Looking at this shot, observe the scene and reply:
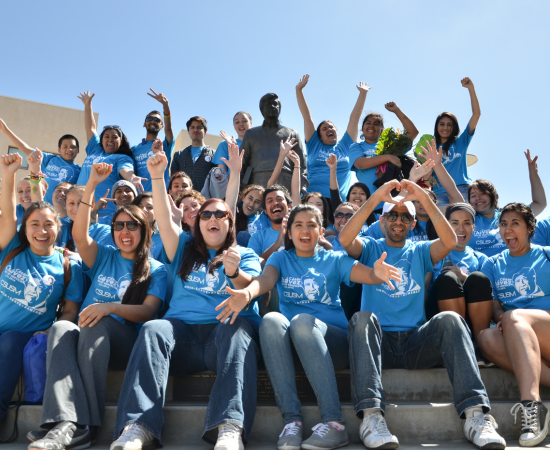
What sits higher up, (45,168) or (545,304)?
(45,168)

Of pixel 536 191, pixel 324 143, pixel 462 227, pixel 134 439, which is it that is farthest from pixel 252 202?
pixel 536 191

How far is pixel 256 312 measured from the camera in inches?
137

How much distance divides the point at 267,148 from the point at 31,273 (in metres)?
4.09

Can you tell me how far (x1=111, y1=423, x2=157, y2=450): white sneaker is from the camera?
102 inches

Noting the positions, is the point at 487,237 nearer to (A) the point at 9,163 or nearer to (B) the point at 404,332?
(B) the point at 404,332

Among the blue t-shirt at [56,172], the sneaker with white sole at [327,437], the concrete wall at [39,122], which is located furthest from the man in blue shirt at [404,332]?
the concrete wall at [39,122]

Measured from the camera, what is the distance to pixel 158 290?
3.57 meters

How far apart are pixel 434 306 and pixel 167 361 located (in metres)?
2.03

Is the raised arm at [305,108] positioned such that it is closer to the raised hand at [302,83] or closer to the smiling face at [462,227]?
the raised hand at [302,83]

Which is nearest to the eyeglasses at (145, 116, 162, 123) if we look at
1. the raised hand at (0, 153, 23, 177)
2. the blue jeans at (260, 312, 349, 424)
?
the raised hand at (0, 153, 23, 177)

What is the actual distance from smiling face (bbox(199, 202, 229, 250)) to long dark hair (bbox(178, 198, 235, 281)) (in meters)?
0.03

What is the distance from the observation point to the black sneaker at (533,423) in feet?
9.21

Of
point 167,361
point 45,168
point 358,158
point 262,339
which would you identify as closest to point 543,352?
point 262,339

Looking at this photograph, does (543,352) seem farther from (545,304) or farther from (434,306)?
(434,306)
